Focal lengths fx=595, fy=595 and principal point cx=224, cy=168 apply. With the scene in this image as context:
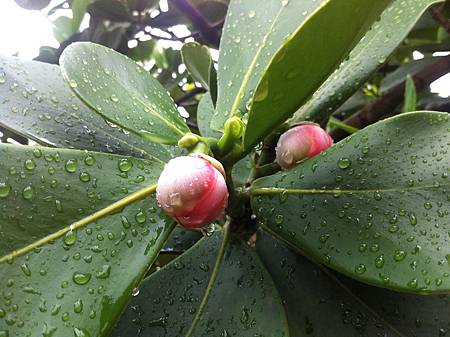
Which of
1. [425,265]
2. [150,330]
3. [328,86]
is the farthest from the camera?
[328,86]

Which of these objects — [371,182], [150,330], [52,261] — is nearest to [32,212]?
[52,261]

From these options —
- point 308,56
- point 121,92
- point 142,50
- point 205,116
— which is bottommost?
point 142,50

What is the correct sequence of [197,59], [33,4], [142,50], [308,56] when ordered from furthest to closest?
[142,50], [33,4], [197,59], [308,56]

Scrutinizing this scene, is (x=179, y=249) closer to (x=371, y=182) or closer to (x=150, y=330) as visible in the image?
(x=150, y=330)

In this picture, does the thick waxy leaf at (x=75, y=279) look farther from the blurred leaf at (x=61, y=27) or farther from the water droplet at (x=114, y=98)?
the blurred leaf at (x=61, y=27)

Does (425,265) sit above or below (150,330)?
above

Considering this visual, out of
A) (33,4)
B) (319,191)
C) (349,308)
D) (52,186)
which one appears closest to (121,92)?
(52,186)

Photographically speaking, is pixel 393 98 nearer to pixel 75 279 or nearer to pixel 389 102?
pixel 389 102
